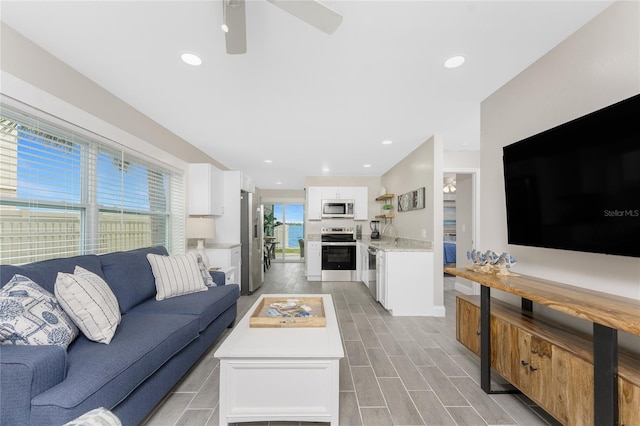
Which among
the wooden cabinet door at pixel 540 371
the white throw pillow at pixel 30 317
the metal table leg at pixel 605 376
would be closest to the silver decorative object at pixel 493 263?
the wooden cabinet door at pixel 540 371

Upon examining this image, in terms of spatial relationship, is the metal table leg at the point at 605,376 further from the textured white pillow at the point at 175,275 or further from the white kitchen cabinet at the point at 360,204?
the white kitchen cabinet at the point at 360,204

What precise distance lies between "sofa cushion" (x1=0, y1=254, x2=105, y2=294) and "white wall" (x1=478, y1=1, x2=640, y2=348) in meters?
3.26

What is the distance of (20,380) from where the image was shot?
1.08 metres

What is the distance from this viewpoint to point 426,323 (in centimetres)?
336

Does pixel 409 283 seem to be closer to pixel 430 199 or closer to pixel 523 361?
pixel 430 199

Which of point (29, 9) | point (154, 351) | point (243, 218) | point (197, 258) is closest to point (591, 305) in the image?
point (154, 351)

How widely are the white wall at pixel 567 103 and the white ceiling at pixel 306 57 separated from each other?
4.2 inches

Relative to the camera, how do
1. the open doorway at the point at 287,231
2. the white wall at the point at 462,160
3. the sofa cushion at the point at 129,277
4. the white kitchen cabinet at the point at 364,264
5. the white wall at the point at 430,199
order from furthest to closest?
the open doorway at the point at 287,231 → the white kitchen cabinet at the point at 364,264 → the white wall at the point at 462,160 → the white wall at the point at 430,199 → the sofa cushion at the point at 129,277

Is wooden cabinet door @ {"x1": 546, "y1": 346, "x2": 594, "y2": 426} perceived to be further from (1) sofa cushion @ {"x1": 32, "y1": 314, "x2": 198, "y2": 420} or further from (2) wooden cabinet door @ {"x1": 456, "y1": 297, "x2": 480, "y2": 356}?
(1) sofa cushion @ {"x1": 32, "y1": 314, "x2": 198, "y2": 420}

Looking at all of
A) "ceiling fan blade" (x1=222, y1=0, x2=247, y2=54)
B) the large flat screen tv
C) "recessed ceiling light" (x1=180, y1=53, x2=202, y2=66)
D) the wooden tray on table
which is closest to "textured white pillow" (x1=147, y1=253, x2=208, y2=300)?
the wooden tray on table

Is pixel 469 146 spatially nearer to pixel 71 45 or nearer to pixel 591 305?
pixel 591 305

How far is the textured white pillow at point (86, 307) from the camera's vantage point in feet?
5.07

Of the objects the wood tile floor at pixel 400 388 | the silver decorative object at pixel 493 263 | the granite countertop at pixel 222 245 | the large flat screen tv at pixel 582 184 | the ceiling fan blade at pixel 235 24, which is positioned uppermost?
the ceiling fan blade at pixel 235 24

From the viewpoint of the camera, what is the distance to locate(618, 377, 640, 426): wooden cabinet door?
1066mm
